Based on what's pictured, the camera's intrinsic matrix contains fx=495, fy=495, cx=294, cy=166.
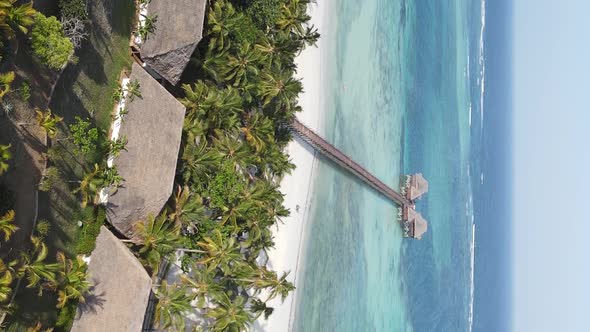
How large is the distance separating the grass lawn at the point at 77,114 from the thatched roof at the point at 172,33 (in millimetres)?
738

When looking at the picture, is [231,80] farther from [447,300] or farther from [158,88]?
[447,300]

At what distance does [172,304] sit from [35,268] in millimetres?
3887

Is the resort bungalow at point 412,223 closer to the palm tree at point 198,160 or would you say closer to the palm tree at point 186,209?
the palm tree at point 198,160

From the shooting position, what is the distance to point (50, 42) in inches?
473

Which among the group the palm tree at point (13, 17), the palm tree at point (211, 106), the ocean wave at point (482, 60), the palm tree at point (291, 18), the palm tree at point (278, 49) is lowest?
the palm tree at point (13, 17)

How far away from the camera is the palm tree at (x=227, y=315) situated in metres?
14.9

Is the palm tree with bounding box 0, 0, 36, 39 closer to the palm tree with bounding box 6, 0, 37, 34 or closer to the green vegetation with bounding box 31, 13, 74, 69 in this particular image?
the palm tree with bounding box 6, 0, 37, 34

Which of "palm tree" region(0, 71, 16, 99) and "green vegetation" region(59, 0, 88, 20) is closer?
"palm tree" region(0, 71, 16, 99)

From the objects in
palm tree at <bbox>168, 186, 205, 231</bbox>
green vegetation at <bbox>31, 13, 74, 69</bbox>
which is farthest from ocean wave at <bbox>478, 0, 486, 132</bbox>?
green vegetation at <bbox>31, 13, 74, 69</bbox>

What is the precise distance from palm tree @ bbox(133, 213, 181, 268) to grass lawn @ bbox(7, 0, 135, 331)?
54.3 inches

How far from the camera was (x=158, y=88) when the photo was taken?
46.8 ft

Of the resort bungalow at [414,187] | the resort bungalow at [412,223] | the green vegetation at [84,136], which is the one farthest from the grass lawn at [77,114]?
the resort bungalow at [412,223]

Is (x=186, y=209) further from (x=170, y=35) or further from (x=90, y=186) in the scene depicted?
(x=170, y=35)

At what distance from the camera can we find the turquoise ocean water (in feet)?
81.6
